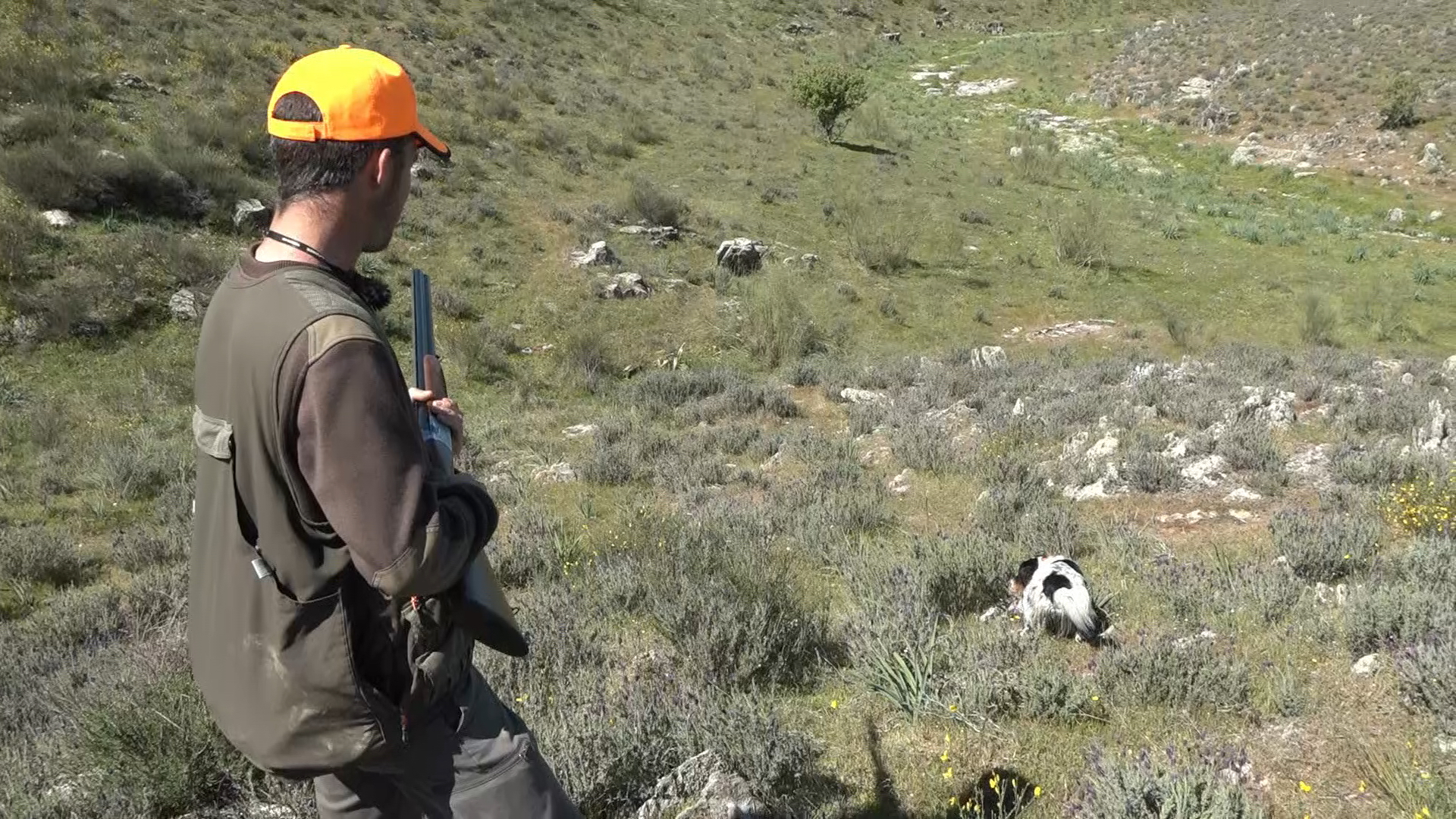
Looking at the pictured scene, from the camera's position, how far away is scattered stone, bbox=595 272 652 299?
538 inches

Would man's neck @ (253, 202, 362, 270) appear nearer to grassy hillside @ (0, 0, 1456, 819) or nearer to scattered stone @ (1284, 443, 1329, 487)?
grassy hillside @ (0, 0, 1456, 819)

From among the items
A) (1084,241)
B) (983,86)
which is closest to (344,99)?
(1084,241)

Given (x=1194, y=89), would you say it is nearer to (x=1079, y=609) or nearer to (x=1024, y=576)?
(x=1024, y=576)

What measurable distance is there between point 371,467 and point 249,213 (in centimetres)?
1347

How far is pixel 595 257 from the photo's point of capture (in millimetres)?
14359

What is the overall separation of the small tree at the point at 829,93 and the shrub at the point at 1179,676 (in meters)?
24.2

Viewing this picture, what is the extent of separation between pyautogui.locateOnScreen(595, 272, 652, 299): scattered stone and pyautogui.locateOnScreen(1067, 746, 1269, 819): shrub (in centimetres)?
1207

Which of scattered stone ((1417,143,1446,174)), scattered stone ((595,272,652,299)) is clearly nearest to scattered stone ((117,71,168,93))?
scattered stone ((595,272,652,299))

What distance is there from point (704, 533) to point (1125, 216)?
1964 centimetres

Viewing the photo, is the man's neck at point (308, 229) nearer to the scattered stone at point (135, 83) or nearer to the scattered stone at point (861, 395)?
the scattered stone at point (861, 395)

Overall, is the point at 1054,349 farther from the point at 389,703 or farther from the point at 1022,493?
the point at 389,703

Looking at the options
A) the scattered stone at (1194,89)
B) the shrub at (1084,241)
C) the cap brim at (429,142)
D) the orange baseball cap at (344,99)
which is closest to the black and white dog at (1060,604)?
the cap brim at (429,142)

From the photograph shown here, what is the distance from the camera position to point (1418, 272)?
1631 centimetres

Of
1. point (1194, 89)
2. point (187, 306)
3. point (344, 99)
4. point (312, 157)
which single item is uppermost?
point (1194, 89)
